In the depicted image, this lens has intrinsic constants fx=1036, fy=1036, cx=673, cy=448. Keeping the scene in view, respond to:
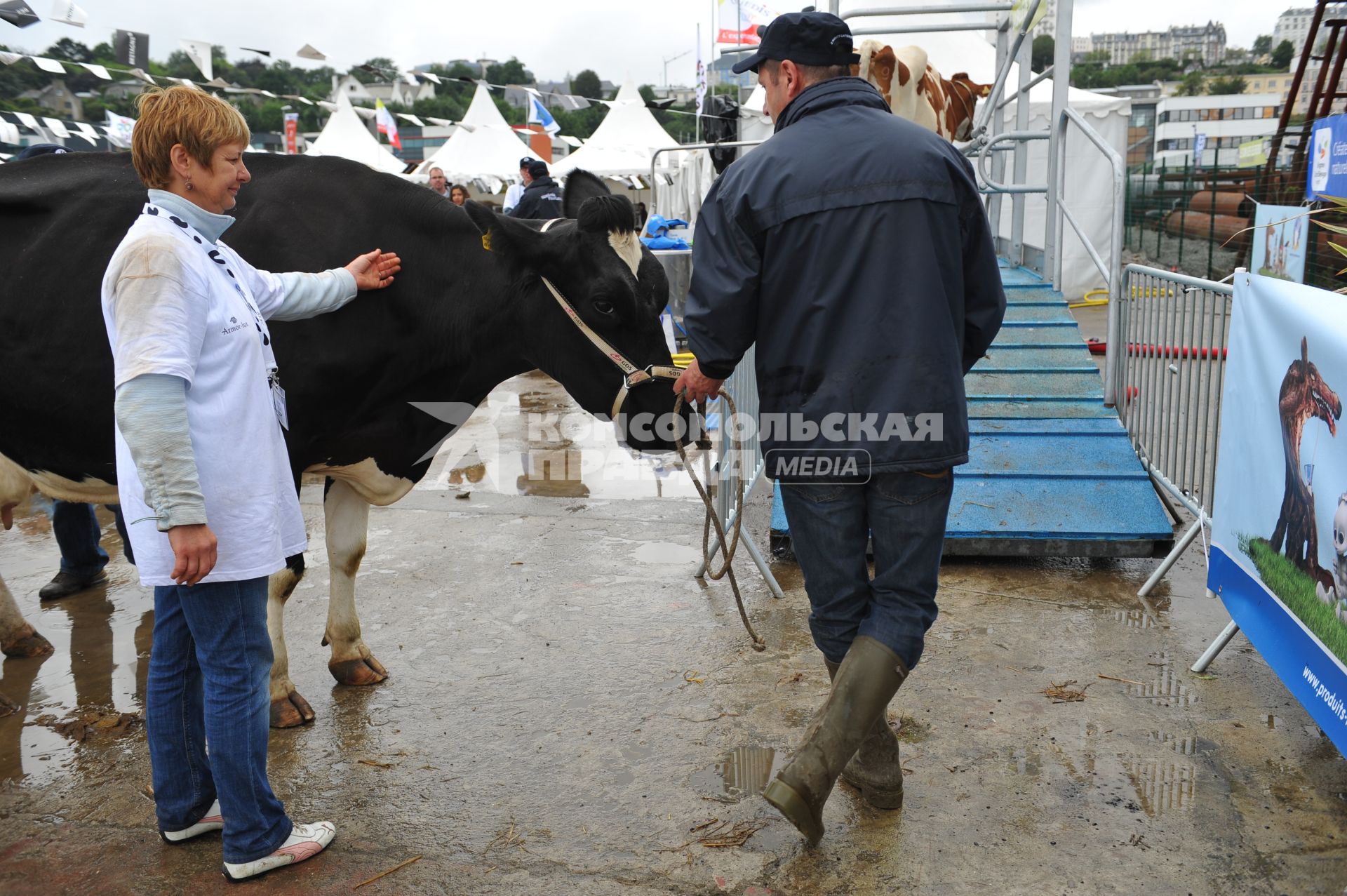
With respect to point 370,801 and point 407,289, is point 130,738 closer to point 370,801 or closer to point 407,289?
point 370,801

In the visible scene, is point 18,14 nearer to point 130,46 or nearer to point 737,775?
point 130,46

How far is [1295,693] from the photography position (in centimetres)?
298

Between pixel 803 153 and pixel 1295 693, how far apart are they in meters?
2.09

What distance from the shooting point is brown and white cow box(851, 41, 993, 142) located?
7.14 meters

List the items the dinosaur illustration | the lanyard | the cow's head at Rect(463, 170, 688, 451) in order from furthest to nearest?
the cow's head at Rect(463, 170, 688, 451) → the dinosaur illustration → the lanyard

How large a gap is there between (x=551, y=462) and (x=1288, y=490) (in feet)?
16.3

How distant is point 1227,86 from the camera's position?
82.5m

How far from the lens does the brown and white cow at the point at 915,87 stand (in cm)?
714

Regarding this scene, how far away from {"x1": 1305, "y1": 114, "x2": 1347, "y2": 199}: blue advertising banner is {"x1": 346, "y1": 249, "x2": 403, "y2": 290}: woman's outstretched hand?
442 centimetres

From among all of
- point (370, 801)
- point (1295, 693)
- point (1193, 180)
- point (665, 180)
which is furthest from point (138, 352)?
point (665, 180)

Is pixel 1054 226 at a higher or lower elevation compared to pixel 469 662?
higher

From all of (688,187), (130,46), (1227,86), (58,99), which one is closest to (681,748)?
(130,46)

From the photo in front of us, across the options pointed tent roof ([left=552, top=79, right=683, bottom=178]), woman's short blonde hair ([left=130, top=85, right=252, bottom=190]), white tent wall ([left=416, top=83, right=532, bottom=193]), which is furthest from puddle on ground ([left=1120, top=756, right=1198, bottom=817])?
white tent wall ([left=416, top=83, right=532, bottom=193])

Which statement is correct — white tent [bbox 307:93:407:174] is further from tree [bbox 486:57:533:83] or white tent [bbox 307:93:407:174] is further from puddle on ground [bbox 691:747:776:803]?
tree [bbox 486:57:533:83]
